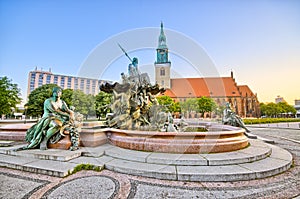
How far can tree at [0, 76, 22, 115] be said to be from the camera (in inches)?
943

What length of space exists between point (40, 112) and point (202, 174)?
35.6m

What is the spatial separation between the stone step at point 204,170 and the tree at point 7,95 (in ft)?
94.4

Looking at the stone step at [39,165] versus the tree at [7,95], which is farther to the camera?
the tree at [7,95]

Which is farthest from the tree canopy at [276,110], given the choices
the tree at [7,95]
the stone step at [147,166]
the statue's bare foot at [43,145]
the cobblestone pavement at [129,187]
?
the tree at [7,95]

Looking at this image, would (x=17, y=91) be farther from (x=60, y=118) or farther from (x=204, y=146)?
(x=204, y=146)

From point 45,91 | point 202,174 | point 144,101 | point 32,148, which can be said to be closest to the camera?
point 202,174

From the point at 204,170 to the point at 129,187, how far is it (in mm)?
1909

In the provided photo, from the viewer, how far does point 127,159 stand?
15.6 ft

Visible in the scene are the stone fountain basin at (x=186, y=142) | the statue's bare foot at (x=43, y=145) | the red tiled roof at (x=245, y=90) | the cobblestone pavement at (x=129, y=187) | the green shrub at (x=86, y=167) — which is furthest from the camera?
the red tiled roof at (x=245, y=90)

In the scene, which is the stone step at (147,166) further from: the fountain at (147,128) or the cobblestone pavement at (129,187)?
the fountain at (147,128)

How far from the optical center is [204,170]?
13.0 ft

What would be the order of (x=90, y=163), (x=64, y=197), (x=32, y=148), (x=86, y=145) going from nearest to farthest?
(x=64, y=197) < (x=90, y=163) < (x=32, y=148) < (x=86, y=145)

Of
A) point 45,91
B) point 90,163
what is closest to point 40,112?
point 45,91

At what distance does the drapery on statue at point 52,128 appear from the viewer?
585 cm
